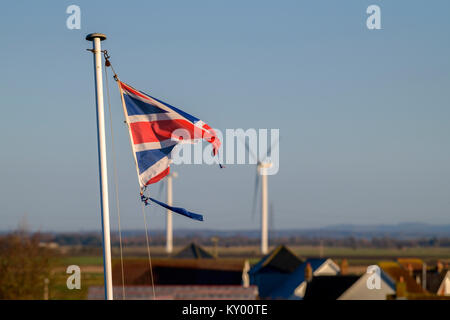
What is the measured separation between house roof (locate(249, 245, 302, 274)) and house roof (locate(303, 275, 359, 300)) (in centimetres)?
2741

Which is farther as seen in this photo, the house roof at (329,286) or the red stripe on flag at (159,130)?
the house roof at (329,286)

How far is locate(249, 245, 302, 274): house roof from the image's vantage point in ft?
290

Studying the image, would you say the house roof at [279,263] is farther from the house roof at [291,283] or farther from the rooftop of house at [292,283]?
the house roof at [291,283]

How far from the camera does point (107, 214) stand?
13.6 metres

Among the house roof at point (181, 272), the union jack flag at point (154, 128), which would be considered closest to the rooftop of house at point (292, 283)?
the house roof at point (181, 272)

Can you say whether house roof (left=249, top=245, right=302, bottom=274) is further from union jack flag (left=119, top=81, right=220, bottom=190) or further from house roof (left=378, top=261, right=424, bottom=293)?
union jack flag (left=119, top=81, right=220, bottom=190)

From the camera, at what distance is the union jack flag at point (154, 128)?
50.1ft

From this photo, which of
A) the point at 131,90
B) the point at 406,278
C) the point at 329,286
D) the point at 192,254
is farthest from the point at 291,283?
the point at 131,90

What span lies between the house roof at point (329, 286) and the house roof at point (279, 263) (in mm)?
27406

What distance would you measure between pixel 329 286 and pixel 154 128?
45.1m

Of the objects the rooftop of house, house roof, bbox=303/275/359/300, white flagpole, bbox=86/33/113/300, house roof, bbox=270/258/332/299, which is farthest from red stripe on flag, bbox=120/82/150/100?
house roof, bbox=270/258/332/299
